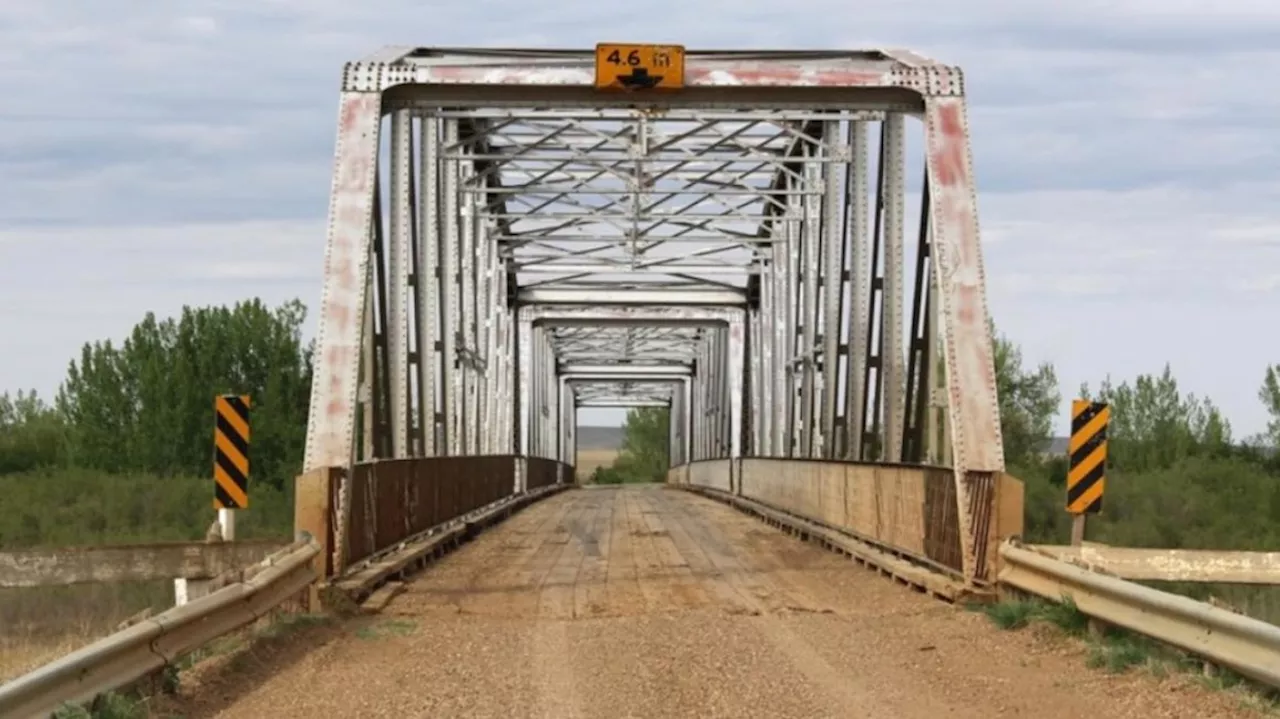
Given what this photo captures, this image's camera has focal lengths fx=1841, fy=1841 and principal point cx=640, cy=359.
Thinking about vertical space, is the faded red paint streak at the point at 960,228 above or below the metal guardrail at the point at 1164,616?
above

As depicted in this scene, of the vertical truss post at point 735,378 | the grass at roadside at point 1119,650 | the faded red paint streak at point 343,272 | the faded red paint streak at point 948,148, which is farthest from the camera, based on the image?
the vertical truss post at point 735,378

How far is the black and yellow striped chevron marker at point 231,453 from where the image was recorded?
49.6 feet

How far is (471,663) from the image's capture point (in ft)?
31.8

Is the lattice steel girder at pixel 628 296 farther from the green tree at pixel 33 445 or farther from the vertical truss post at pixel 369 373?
the vertical truss post at pixel 369 373

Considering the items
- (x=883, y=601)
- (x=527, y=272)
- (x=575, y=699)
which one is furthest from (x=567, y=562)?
(x=527, y=272)

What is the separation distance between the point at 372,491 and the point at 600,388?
77650mm

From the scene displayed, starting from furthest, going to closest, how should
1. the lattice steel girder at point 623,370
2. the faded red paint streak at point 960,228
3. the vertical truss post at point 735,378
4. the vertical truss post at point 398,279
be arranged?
the lattice steel girder at point 623,370
the vertical truss post at point 735,378
the vertical truss post at point 398,279
the faded red paint streak at point 960,228

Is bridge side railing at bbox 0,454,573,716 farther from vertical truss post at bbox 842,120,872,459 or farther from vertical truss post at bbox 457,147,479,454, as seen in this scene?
vertical truss post at bbox 842,120,872,459

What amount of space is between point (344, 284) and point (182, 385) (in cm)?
4333

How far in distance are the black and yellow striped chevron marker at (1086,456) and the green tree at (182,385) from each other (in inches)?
1659

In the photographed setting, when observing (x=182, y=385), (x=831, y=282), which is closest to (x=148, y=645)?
(x=831, y=282)

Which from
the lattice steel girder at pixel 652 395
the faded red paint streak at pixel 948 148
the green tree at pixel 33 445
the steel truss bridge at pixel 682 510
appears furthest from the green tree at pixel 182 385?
the faded red paint streak at pixel 948 148

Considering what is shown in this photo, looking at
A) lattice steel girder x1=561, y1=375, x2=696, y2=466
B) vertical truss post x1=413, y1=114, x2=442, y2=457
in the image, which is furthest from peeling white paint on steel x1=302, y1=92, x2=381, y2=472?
lattice steel girder x1=561, y1=375, x2=696, y2=466

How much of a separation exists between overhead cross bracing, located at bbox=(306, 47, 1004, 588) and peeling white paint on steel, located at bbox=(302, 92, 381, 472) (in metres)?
0.02
